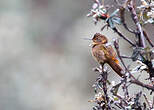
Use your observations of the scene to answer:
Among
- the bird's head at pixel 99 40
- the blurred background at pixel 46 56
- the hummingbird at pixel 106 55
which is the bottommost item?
the hummingbird at pixel 106 55

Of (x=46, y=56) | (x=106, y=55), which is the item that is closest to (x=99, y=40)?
(x=106, y=55)

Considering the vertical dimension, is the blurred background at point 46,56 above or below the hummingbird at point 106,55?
above

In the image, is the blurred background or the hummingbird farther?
the blurred background

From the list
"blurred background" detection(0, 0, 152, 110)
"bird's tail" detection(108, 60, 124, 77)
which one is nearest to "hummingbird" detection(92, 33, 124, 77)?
"bird's tail" detection(108, 60, 124, 77)

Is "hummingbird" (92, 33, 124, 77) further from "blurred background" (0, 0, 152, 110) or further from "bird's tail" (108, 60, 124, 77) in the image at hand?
"blurred background" (0, 0, 152, 110)

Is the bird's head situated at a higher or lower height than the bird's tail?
higher

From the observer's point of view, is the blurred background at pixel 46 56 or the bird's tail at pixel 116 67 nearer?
the bird's tail at pixel 116 67

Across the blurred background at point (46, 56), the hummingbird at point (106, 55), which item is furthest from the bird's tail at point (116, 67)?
the blurred background at point (46, 56)

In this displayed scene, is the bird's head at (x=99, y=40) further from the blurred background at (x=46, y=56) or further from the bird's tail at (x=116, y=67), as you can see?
the blurred background at (x=46, y=56)

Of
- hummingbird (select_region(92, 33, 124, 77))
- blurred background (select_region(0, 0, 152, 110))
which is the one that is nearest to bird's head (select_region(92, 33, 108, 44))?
hummingbird (select_region(92, 33, 124, 77))

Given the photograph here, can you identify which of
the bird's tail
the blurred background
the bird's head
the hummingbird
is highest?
the blurred background
